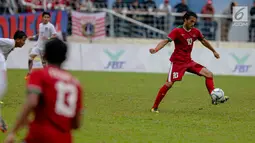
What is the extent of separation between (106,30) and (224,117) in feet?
53.6

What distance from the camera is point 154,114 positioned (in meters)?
13.6

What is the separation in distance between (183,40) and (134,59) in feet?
43.1

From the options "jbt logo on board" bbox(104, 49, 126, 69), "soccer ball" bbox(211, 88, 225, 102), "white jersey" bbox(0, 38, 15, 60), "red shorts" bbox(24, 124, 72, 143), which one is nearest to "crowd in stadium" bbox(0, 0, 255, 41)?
"jbt logo on board" bbox(104, 49, 126, 69)

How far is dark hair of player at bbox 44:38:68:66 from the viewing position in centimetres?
609

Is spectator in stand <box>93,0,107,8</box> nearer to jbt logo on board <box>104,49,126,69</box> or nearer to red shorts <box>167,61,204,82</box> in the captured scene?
jbt logo on board <box>104,49,126,69</box>

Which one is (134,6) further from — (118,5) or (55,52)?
(55,52)

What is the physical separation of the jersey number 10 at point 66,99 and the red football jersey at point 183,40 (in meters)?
7.94

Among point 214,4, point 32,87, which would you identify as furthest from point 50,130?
point 214,4

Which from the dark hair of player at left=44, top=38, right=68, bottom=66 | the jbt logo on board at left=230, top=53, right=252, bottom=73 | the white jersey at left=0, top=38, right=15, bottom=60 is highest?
the dark hair of player at left=44, top=38, right=68, bottom=66

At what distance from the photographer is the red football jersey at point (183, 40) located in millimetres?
13914

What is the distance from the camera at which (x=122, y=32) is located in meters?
29.3

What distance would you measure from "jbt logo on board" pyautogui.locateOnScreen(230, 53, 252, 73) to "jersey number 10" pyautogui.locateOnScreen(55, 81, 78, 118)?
21.3 metres

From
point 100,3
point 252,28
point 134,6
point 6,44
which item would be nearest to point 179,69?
point 6,44

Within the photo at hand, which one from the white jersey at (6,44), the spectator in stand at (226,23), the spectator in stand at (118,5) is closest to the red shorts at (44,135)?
the white jersey at (6,44)
